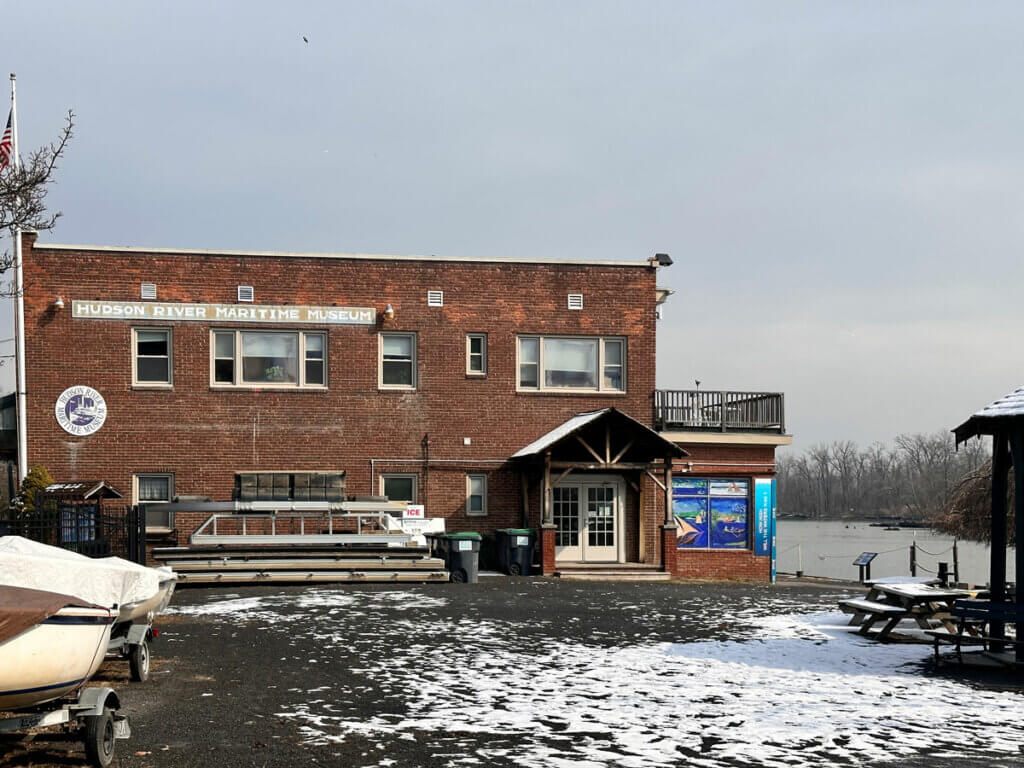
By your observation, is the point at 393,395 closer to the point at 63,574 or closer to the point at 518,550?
the point at 518,550

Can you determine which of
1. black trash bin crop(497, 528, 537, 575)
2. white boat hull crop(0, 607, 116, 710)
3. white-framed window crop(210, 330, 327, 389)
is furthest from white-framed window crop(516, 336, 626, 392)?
white boat hull crop(0, 607, 116, 710)

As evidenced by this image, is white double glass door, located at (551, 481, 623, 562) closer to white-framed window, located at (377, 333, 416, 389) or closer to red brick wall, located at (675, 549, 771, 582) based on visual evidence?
red brick wall, located at (675, 549, 771, 582)

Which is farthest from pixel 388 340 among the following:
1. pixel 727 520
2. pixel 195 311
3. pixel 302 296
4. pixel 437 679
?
pixel 437 679

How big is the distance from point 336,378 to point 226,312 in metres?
3.12

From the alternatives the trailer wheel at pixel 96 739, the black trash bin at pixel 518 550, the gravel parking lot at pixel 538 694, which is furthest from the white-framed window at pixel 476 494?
the trailer wheel at pixel 96 739

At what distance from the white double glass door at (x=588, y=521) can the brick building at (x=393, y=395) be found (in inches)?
1.4

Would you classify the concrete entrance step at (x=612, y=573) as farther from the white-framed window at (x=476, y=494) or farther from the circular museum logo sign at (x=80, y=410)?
the circular museum logo sign at (x=80, y=410)

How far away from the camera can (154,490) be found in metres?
27.2

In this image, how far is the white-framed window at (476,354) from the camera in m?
28.6

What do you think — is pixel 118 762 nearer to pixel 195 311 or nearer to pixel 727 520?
pixel 195 311

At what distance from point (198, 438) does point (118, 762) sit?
64.5ft

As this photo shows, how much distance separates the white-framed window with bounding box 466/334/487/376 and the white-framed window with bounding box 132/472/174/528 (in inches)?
307

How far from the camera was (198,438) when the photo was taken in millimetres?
27281

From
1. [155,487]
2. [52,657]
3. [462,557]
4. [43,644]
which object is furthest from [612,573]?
[43,644]
